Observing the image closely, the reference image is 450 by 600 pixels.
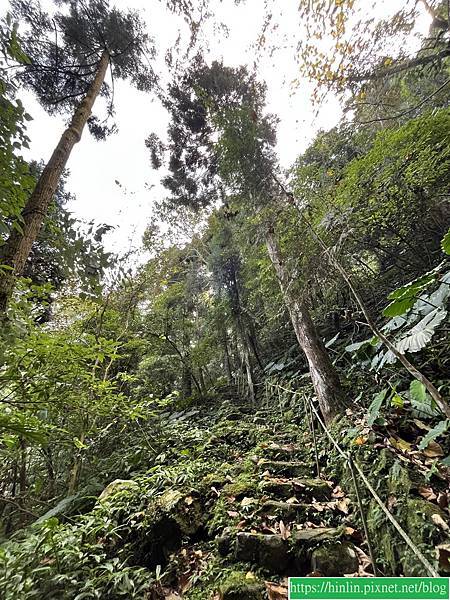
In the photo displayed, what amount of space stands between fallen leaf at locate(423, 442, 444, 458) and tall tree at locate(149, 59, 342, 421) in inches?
45.7

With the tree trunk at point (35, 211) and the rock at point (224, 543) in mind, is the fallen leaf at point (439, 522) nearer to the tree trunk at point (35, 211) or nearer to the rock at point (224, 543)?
the rock at point (224, 543)

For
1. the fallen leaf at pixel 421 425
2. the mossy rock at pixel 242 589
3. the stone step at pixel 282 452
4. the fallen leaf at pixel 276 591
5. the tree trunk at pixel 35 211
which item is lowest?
the fallen leaf at pixel 276 591

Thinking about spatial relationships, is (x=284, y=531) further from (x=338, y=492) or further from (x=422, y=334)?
(x=422, y=334)

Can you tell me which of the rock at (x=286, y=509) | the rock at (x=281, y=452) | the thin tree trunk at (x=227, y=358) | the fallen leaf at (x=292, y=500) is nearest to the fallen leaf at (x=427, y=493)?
the rock at (x=286, y=509)

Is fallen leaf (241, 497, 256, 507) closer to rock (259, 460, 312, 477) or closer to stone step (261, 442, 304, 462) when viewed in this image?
rock (259, 460, 312, 477)

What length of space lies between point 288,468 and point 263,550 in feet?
3.70

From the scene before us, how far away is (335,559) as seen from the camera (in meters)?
1.67

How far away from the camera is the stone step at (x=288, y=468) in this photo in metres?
2.78

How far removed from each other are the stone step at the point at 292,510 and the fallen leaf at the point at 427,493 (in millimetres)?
723

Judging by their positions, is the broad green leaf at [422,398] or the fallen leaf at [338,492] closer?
the broad green leaf at [422,398]

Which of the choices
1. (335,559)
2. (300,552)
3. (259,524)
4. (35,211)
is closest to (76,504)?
(259,524)

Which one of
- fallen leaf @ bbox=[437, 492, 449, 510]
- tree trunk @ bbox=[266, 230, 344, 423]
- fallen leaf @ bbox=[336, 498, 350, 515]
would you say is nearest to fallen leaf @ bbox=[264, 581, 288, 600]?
fallen leaf @ bbox=[336, 498, 350, 515]

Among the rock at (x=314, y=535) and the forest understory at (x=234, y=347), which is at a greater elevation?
the forest understory at (x=234, y=347)

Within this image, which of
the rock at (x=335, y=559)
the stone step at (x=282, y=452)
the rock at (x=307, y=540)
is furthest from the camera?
the stone step at (x=282, y=452)
